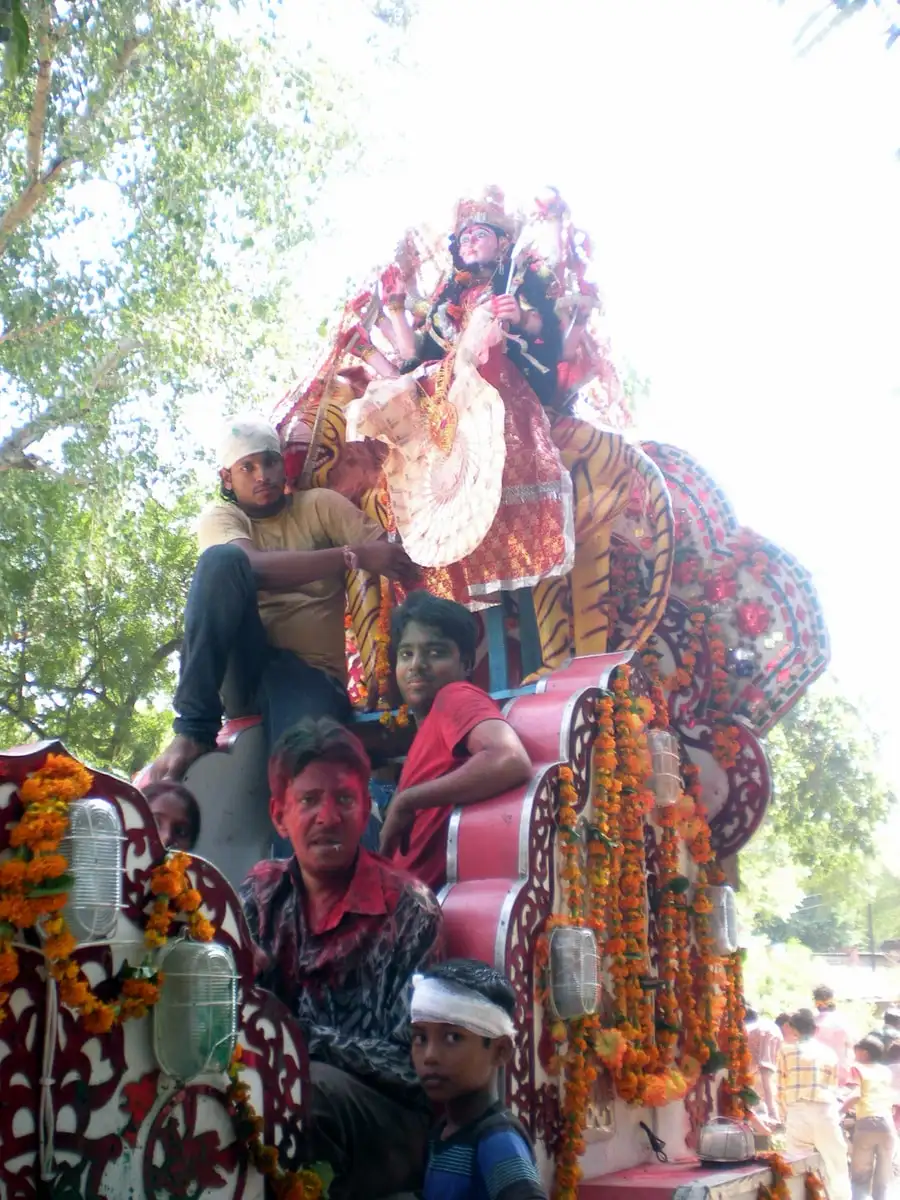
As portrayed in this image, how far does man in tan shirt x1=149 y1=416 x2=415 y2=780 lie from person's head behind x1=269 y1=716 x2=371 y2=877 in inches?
48.0

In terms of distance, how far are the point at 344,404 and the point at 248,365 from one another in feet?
24.5

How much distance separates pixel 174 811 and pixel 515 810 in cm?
117

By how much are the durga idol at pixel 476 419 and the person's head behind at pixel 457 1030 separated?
7.09ft

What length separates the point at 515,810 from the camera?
164 inches

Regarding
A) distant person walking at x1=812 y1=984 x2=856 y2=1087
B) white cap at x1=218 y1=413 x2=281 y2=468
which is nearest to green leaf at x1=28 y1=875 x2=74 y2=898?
white cap at x1=218 y1=413 x2=281 y2=468

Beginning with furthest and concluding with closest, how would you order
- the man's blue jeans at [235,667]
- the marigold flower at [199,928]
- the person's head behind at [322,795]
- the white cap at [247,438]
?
1. the white cap at [247,438]
2. the man's blue jeans at [235,667]
3. the person's head behind at [322,795]
4. the marigold flower at [199,928]

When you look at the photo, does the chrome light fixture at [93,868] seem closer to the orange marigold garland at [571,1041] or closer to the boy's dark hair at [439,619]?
the orange marigold garland at [571,1041]

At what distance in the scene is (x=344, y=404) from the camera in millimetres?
5984

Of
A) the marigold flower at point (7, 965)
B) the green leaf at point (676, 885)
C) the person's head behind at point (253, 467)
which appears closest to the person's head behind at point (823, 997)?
the green leaf at point (676, 885)

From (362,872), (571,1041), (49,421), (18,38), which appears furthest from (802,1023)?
(49,421)

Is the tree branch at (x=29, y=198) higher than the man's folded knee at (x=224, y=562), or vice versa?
the tree branch at (x=29, y=198)

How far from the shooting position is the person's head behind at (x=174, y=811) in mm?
4406

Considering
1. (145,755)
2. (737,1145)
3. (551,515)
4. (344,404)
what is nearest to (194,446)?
(145,755)

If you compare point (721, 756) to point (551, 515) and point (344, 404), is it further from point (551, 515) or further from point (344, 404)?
point (344, 404)
